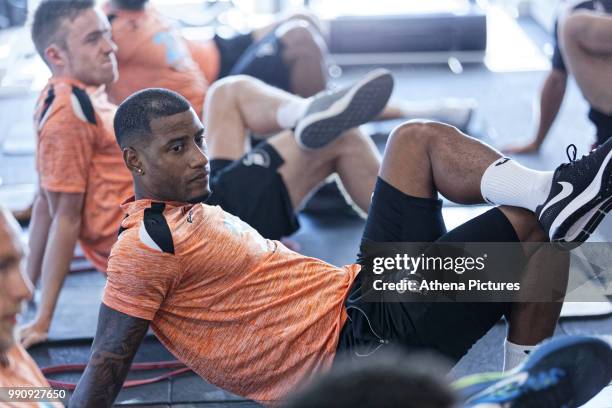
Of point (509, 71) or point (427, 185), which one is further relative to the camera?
point (509, 71)

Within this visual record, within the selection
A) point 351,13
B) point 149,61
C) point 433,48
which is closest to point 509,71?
point 433,48

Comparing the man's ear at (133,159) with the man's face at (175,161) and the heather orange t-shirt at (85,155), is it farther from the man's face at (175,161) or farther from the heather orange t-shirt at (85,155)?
the heather orange t-shirt at (85,155)

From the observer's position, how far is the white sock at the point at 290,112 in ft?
9.38

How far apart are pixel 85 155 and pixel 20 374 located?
111cm

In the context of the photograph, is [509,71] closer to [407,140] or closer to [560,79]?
[560,79]

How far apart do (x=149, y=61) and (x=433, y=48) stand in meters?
2.43

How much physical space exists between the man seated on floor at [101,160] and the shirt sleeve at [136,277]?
0.84m

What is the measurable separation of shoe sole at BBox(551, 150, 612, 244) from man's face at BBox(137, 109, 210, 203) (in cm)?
75

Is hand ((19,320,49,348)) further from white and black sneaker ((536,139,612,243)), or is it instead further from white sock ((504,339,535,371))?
white and black sneaker ((536,139,612,243))

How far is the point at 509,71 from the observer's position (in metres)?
5.10

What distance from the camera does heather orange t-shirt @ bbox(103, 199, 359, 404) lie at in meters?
1.89

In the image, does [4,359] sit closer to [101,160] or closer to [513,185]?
[513,185]

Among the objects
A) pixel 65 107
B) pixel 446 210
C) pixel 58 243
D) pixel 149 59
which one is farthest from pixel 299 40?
pixel 58 243

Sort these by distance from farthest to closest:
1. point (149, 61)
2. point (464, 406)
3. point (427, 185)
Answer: point (149, 61), point (427, 185), point (464, 406)
